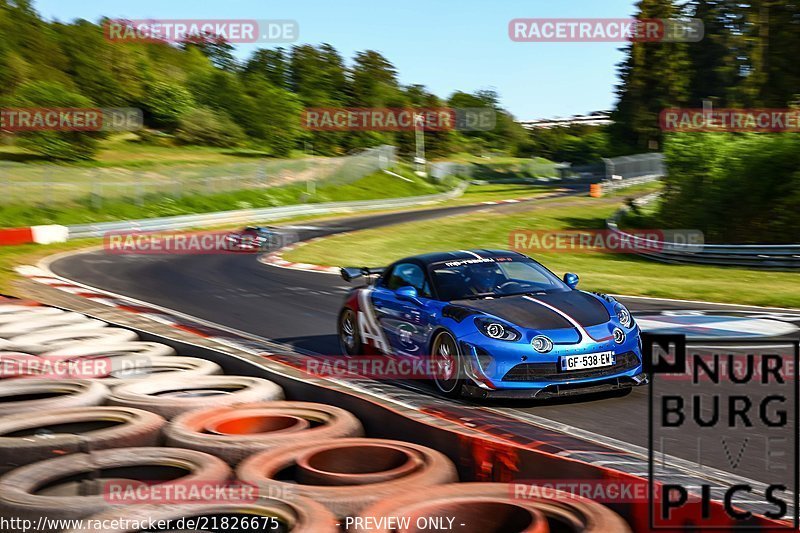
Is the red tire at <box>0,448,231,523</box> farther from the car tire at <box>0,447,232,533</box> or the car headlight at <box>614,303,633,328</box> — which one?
the car headlight at <box>614,303,633,328</box>

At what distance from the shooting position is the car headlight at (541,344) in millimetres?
7500

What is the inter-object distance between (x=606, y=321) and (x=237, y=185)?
140 ft

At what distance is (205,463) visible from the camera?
16.4 ft

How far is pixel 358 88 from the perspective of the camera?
86625 mm

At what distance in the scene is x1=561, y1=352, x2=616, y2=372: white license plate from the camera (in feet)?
24.6

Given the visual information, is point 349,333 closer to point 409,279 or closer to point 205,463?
point 409,279

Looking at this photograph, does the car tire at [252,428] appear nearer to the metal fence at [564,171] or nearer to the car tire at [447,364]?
the car tire at [447,364]

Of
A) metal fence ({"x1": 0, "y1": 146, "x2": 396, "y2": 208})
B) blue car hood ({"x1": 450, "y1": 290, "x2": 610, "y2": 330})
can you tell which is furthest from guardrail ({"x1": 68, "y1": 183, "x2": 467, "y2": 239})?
blue car hood ({"x1": 450, "y1": 290, "x2": 610, "y2": 330})

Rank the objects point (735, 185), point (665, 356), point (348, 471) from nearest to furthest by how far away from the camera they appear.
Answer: point (348, 471), point (665, 356), point (735, 185)

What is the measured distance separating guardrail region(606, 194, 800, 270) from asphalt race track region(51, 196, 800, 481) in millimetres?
8040

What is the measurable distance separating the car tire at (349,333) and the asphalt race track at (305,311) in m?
0.57

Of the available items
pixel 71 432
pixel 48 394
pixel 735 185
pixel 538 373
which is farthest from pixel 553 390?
pixel 735 185

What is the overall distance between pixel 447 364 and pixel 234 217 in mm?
35372

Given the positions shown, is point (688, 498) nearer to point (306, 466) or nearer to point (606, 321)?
point (306, 466)
